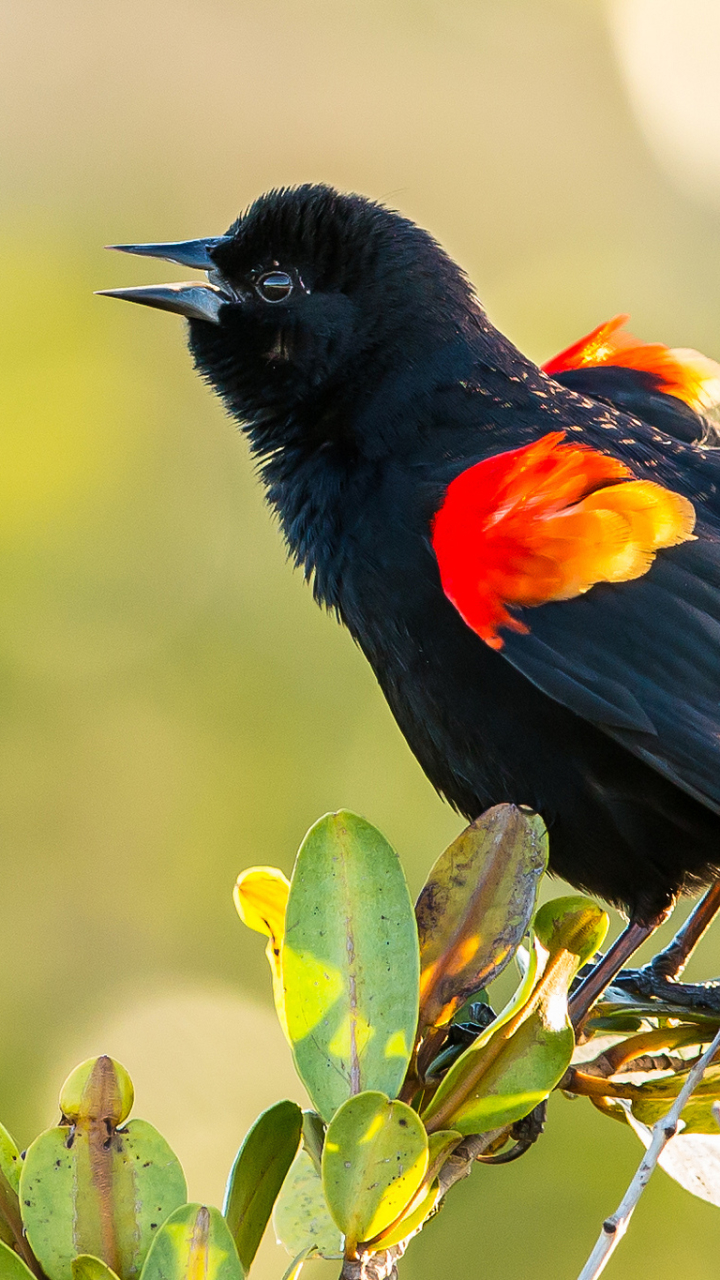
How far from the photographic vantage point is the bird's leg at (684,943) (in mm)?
2039

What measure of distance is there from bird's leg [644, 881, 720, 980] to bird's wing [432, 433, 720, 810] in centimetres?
38

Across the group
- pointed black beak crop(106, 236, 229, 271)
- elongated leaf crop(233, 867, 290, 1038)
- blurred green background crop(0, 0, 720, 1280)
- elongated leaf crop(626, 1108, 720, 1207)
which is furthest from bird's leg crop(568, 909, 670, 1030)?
blurred green background crop(0, 0, 720, 1280)

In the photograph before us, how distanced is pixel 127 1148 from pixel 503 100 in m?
8.87

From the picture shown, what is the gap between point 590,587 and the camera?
1.91 metres

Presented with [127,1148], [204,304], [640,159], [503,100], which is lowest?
[127,1148]

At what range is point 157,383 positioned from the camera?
5.50 meters

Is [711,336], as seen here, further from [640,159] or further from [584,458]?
[584,458]

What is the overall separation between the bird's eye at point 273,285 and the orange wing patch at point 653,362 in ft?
2.18

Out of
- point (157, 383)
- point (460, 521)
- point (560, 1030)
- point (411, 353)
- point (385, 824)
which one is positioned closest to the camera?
point (560, 1030)

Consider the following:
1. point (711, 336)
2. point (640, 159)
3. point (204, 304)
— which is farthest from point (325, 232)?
point (640, 159)

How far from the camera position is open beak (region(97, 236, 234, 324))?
221 cm

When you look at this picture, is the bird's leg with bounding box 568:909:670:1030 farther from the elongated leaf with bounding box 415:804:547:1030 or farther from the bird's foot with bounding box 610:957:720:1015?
the elongated leaf with bounding box 415:804:547:1030

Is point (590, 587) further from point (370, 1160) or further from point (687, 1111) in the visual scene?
point (370, 1160)

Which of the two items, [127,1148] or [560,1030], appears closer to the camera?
[127,1148]
